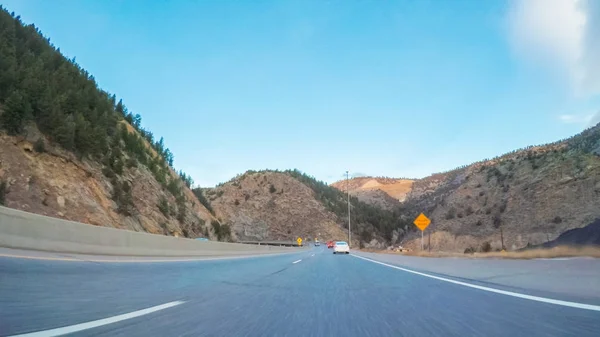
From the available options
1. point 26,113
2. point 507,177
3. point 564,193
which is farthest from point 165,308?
point 507,177

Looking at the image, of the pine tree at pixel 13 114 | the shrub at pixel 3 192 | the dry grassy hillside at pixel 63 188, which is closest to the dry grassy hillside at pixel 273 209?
the dry grassy hillside at pixel 63 188

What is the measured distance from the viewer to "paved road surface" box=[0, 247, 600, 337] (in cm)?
400

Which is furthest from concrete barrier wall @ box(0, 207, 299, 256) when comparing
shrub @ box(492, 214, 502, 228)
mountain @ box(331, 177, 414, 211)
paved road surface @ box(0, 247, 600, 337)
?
mountain @ box(331, 177, 414, 211)

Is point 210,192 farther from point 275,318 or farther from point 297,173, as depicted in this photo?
point 275,318

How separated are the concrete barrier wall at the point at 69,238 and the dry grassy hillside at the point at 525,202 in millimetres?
31946

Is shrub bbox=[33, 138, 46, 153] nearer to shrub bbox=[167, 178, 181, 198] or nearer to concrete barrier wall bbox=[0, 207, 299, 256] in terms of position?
concrete barrier wall bbox=[0, 207, 299, 256]

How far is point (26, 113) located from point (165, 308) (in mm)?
28906

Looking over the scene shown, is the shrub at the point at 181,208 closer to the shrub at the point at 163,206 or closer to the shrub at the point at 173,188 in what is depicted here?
the shrub at the point at 173,188

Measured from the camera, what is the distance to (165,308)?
5184 millimetres

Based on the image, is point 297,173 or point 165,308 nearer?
point 165,308

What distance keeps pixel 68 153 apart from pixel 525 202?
46.6 metres

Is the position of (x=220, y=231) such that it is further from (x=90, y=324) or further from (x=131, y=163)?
(x=90, y=324)

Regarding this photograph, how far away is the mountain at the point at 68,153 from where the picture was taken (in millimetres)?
27141

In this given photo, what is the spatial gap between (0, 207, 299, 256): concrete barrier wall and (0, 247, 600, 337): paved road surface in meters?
3.08
